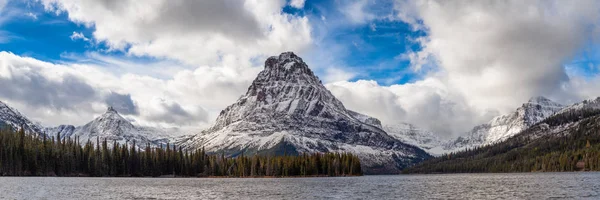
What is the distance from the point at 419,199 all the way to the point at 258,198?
2983 cm

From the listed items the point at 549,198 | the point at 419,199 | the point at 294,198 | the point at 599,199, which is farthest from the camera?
the point at 294,198

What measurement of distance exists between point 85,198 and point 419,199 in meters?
58.8

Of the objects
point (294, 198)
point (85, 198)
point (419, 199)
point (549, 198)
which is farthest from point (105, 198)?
point (549, 198)

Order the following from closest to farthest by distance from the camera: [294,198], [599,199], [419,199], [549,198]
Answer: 1. [599,199]
2. [549,198]
3. [419,199]
4. [294,198]

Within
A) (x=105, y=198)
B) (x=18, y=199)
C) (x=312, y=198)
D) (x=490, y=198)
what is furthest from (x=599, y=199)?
(x=18, y=199)

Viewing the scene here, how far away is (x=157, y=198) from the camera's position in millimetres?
99000

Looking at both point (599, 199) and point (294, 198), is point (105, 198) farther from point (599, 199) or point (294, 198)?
point (599, 199)

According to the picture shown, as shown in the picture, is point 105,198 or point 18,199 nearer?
point 18,199

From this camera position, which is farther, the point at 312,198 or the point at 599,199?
the point at 312,198

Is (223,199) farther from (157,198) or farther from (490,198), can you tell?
(490,198)

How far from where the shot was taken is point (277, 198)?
338 ft

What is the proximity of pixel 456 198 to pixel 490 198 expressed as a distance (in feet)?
18.6

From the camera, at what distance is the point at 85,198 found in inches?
3760

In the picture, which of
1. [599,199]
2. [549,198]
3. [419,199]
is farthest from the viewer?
[419,199]
